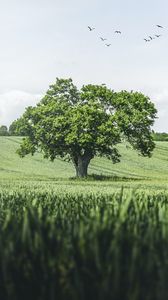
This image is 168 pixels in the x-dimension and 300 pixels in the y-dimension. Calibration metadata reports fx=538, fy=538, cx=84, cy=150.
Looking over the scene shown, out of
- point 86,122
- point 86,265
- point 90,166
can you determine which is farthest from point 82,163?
point 86,265

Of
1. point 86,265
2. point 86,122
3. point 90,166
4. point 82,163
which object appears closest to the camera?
point 86,265

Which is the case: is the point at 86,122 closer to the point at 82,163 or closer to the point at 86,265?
the point at 82,163

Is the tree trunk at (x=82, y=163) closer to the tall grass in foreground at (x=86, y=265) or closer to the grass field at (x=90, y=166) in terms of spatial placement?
the grass field at (x=90, y=166)

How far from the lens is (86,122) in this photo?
61.0m

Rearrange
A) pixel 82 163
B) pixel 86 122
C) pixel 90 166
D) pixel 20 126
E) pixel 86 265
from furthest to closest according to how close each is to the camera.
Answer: pixel 90 166, pixel 20 126, pixel 82 163, pixel 86 122, pixel 86 265

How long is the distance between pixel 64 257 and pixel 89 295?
27cm

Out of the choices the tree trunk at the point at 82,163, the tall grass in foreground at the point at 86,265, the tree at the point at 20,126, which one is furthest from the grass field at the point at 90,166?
the tall grass in foreground at the point at 86,265

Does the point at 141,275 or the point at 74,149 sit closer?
the point at 141,275

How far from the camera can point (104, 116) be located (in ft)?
209

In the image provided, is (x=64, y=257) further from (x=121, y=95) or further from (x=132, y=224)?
(x=121, y=95)

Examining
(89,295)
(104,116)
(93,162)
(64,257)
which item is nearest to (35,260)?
(64,257)

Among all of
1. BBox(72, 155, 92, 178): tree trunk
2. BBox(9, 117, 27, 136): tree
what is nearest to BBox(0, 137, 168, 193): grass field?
BBox(72, 155, 92, 178): tree trunk

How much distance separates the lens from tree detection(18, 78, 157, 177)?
61625mm

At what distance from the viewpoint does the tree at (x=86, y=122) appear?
202 ft
